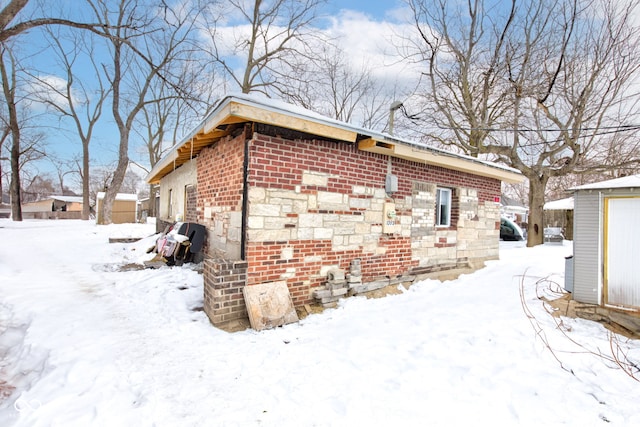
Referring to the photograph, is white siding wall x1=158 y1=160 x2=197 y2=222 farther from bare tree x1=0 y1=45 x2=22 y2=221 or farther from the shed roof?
bare tree x1=0 y1=45 x2=22 y2=221

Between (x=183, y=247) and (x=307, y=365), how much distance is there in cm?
459

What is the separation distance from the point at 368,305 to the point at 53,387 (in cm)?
378

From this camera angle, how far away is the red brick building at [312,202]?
13.7 ft

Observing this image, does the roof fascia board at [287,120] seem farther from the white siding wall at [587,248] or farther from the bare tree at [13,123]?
the bare tree at [13,123]

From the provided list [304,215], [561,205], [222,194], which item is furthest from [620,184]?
[561,205]

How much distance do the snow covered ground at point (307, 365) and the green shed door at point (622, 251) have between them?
600mm

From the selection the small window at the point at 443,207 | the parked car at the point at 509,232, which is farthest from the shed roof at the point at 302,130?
the parked car at the point at 509,232

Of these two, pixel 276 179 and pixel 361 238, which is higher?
pixel 276 179

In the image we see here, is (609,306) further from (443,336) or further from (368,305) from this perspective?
(368,305)

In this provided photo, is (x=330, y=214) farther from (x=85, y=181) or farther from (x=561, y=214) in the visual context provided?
(x=85, y=181)

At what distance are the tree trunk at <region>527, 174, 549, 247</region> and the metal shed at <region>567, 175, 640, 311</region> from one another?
9258 mm

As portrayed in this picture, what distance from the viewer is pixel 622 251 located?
13.5ft

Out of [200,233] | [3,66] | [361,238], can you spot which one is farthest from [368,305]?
[3,66]

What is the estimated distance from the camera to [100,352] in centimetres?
308
